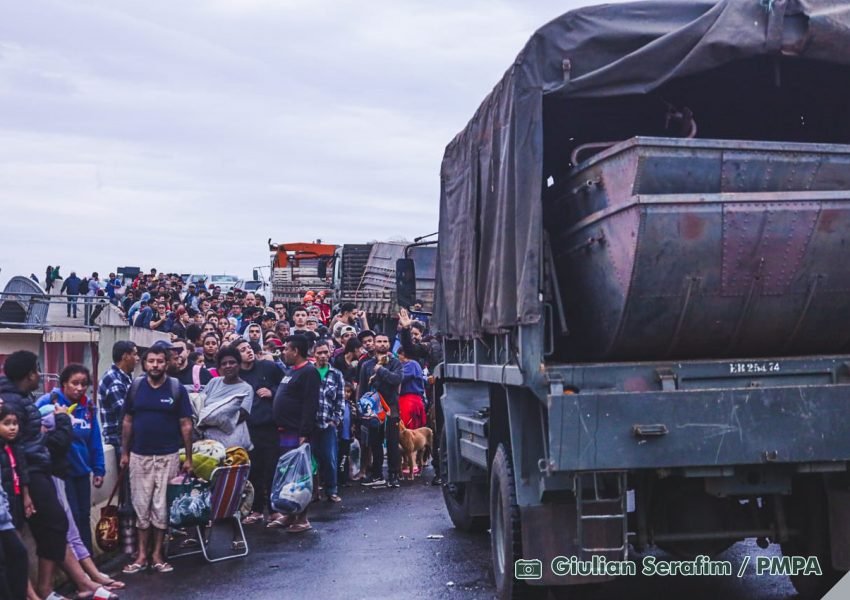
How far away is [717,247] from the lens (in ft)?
20.2

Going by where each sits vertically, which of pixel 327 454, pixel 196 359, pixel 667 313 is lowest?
pixel 327 454

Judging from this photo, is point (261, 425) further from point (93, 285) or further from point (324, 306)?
point (93, 285)

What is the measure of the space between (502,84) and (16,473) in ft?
13.1

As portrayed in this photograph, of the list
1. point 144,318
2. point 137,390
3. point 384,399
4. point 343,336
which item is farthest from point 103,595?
point 144,318

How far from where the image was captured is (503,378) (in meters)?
6.92

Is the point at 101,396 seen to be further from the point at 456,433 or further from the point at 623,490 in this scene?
the point at 623,490

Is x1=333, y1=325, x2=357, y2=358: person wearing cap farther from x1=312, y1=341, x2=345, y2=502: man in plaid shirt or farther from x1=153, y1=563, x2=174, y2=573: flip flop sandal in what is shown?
x1=153, y1=563, x2=174, y2=573: flip flop sandal

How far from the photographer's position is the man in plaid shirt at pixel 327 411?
12219 millimetres

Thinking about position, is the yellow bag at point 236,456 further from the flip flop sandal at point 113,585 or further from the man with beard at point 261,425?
the flip flop sandal at point 113,585

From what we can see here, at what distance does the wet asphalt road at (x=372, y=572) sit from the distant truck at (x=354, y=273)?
9.48 metres

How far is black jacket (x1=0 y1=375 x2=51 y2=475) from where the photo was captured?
714cm

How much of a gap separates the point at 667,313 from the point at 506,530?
5.86ft

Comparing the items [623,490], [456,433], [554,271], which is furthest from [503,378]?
[456,433]

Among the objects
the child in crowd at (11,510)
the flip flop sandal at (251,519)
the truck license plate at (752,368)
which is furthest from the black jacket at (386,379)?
the truck license plate at (752,368)
